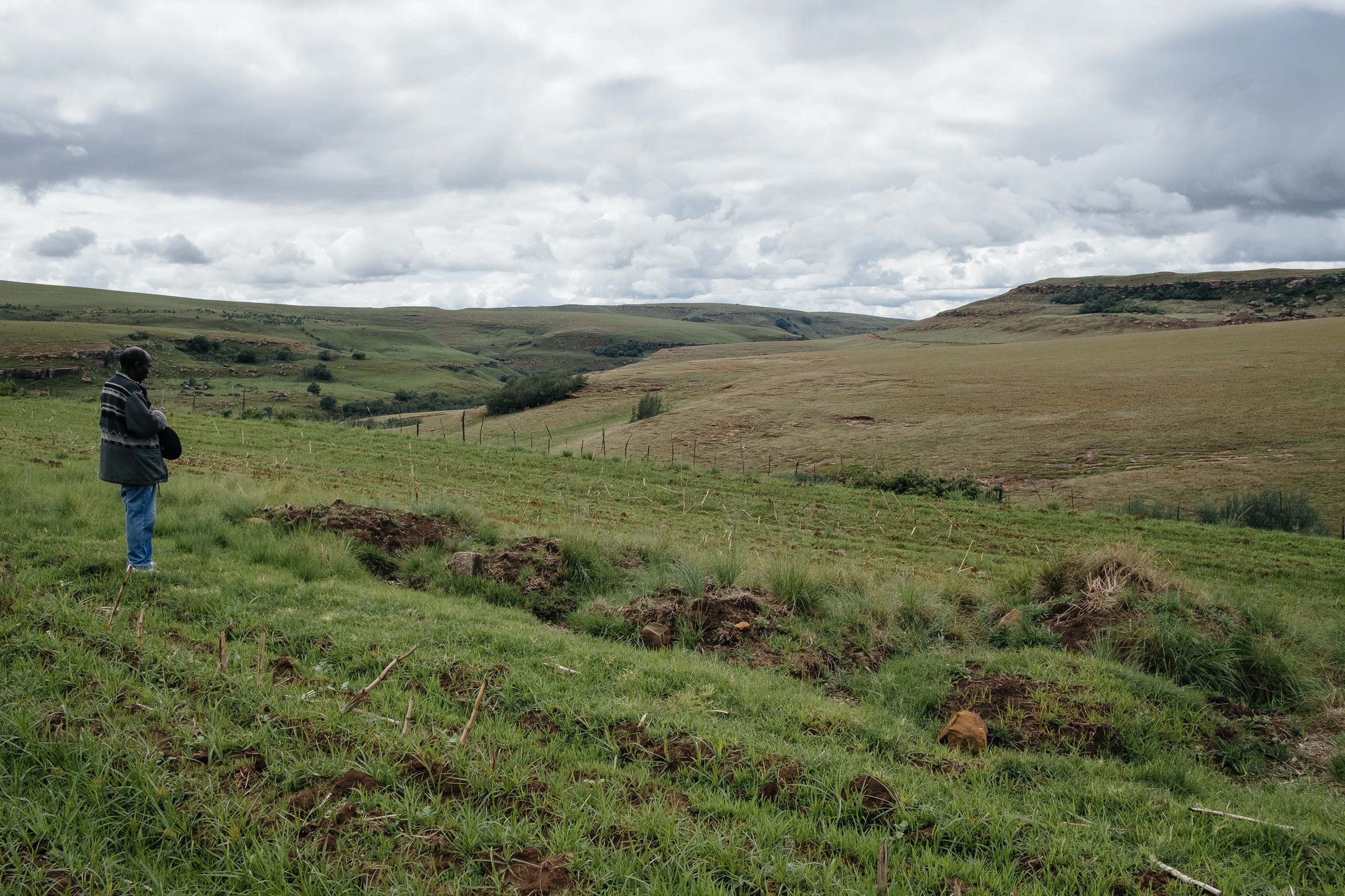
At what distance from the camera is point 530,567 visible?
31.3ft

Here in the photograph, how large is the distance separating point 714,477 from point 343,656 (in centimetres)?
2216

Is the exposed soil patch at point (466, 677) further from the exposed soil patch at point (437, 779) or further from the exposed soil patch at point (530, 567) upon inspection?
the exposed soil patch at point (530, 567)

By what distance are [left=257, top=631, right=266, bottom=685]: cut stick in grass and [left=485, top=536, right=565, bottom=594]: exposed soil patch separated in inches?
138

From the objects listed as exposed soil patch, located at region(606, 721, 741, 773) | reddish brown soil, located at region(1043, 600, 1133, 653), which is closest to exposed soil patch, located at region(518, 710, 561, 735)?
exposed soil patch, located at region(606, 721, 741, 773)

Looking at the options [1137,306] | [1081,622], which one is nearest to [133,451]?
[1081,622]

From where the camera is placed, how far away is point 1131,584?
28.4 ft

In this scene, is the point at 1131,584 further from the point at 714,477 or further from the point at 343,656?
the point at 714,477

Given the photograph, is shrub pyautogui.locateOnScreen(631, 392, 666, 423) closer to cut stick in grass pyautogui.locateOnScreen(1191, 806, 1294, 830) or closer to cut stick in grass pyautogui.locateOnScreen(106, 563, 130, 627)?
cut stick in grass pyautogui.locateOnScreen(106, 563, 130, 627)

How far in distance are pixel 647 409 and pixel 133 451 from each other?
45811 millimetres

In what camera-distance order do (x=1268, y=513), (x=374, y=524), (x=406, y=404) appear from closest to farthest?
(x=374, y=524) < (x=1268, y=513) < (x=406, y=404)

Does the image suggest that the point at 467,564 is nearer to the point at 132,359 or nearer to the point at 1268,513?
the point at 132,359

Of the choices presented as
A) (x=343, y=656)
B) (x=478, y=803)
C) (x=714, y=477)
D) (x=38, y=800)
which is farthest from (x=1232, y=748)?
(x=714, y=477)

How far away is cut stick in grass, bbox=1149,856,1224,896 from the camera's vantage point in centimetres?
362

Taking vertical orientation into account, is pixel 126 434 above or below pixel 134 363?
below
